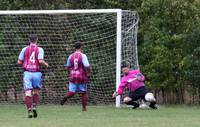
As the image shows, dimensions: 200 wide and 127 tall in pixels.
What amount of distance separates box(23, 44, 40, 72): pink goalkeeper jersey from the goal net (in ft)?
20.1

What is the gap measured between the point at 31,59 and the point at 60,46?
264 inches

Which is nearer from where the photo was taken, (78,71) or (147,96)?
(78,71)

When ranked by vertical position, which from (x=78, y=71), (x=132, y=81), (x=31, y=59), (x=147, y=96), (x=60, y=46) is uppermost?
(x=60, y=46)

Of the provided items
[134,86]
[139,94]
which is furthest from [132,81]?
[139,94]

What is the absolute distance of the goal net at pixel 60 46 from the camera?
69.2 feet

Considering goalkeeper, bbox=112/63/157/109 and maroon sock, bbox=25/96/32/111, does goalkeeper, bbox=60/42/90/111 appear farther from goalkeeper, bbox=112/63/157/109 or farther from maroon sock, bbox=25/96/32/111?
maroon sock, bbox=25/96/32/111

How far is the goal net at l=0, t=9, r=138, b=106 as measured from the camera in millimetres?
21078

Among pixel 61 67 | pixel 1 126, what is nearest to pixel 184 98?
pixel 61 67

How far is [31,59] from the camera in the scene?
1476 centimetres

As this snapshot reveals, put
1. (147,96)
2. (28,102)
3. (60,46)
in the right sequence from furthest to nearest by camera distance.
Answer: (60,46) < (147,96) < (28,102)

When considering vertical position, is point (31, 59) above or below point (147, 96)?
above

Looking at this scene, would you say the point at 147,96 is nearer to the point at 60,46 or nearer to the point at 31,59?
the point at 31,59

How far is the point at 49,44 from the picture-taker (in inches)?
845

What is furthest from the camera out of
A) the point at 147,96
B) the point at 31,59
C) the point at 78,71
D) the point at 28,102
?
the point at 147,96
